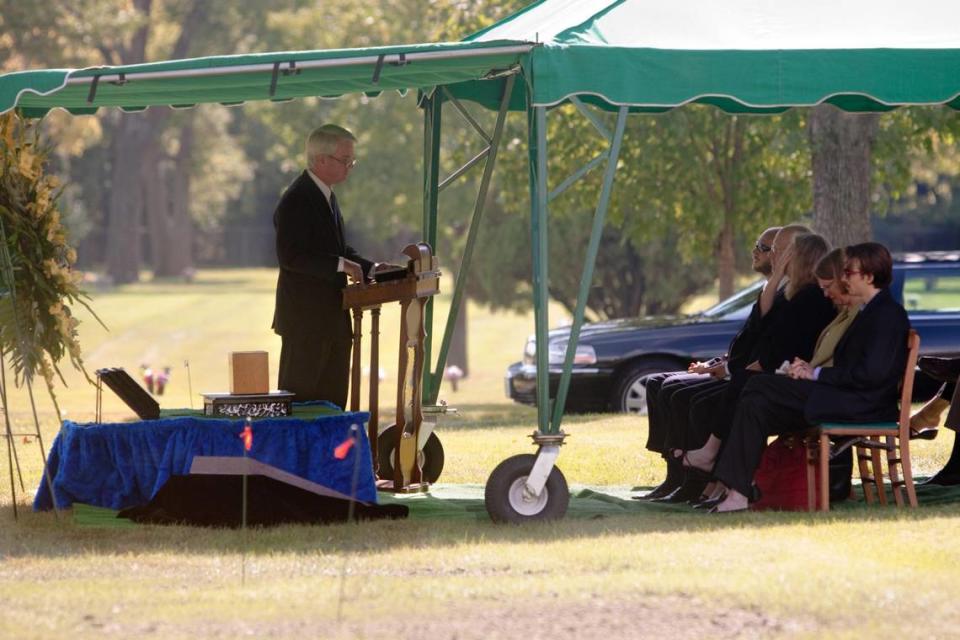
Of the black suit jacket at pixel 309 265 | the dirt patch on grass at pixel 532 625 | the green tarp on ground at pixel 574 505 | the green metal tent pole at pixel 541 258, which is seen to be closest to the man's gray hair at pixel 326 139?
the black suit jacket at pixel 309 265

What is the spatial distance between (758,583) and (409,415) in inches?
134

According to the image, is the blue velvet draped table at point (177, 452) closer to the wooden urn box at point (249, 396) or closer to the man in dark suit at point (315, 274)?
the wooden urn box at point (249, 396)

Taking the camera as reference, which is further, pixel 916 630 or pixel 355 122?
pixel 355 122

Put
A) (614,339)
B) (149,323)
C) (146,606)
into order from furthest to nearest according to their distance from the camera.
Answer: (149,323), (614,339), (146,606)

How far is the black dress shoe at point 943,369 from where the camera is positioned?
957 cm

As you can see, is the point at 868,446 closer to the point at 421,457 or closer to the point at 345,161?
the point at 421,457

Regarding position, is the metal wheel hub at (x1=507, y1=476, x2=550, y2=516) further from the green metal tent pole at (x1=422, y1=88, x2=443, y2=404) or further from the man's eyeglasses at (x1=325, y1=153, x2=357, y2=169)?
the man's eyeglasses at (x1=325, y1=153, x2=357, y2=169)

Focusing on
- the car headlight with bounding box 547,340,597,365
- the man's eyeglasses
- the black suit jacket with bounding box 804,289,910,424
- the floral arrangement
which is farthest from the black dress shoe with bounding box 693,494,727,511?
the car headlight with bounding box 547,340,597,365

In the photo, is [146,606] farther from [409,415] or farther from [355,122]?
[355,122]

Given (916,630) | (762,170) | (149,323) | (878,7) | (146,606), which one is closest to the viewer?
(916,630)

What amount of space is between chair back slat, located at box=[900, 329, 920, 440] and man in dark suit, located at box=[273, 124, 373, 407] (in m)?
2.88

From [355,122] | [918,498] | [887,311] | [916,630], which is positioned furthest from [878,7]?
[355,122]

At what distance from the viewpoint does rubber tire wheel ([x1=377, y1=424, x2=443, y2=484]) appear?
1029cm

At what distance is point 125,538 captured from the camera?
8375 mm
